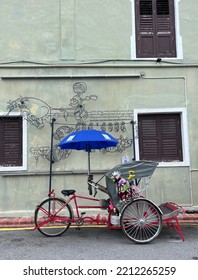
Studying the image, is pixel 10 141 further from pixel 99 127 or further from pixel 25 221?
pixel 99 127

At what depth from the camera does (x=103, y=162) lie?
8.88 metres

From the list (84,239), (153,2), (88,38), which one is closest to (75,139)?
(84,239)

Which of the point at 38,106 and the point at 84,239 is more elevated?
the point at 38,106

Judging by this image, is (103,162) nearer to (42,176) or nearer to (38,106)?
(42,176)

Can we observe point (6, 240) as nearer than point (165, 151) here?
Yes

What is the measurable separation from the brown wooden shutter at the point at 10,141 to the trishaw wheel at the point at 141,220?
3.94m

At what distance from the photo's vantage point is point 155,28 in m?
9.48

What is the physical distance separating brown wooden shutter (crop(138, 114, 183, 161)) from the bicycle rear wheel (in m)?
3.37

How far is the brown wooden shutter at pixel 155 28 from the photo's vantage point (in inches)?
370

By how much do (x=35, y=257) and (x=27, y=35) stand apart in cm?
639

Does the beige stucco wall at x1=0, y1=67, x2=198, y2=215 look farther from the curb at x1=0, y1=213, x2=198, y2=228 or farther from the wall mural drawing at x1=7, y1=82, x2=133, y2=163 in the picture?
the curb at x1=0, y1=213, x2=198, y2=228

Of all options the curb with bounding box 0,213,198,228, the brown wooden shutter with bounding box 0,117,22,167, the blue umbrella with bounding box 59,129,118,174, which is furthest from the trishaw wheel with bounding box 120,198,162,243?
the brown wooden shutter with bounding box 0,117,22,167

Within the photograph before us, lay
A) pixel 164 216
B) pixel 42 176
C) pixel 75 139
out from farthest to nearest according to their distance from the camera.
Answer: pixel 42 176 → pixel 75 139 → pixel 164 216

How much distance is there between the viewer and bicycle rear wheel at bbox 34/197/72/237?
641 cm
